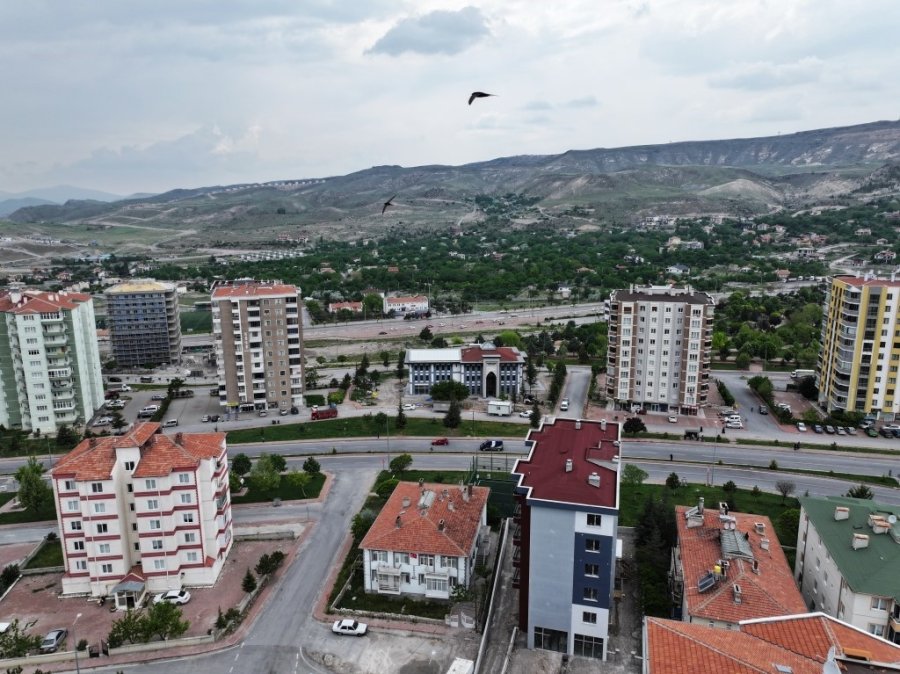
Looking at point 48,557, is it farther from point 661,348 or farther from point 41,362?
point 661,348

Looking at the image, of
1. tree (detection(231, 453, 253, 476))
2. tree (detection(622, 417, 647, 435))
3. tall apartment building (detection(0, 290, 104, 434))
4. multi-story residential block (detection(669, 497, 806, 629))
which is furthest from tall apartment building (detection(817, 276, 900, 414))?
tall apartment building (detection(0, 290, 104, 434))

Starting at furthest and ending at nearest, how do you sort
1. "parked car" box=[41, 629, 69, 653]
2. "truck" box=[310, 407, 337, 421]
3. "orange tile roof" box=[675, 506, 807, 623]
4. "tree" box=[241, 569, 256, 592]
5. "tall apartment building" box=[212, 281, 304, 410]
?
"tall apartment building" box=[212, 281, 304, 410], "truck" box=[310, 407, 337, 421], "tree" box=[241, 569, 256, 592], "parked car" box=[41, 629, 69, 653], "orange tile roof" box=[675, 506, 807, 623]

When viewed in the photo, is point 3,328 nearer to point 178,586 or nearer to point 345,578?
point 178,586

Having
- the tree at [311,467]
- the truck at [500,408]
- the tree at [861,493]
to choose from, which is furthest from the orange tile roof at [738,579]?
the truck at [500,408]

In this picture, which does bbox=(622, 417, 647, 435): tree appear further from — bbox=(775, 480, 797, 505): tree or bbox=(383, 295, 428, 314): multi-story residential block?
bbox=(383, 295, 428, 314): multi-story residential block

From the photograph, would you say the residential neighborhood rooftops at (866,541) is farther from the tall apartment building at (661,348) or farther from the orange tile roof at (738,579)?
the tall apartment building at (661,348)

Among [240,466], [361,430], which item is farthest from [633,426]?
[240,466]

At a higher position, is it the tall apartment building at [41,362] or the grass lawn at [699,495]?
the tall apartment building at [41,362]
